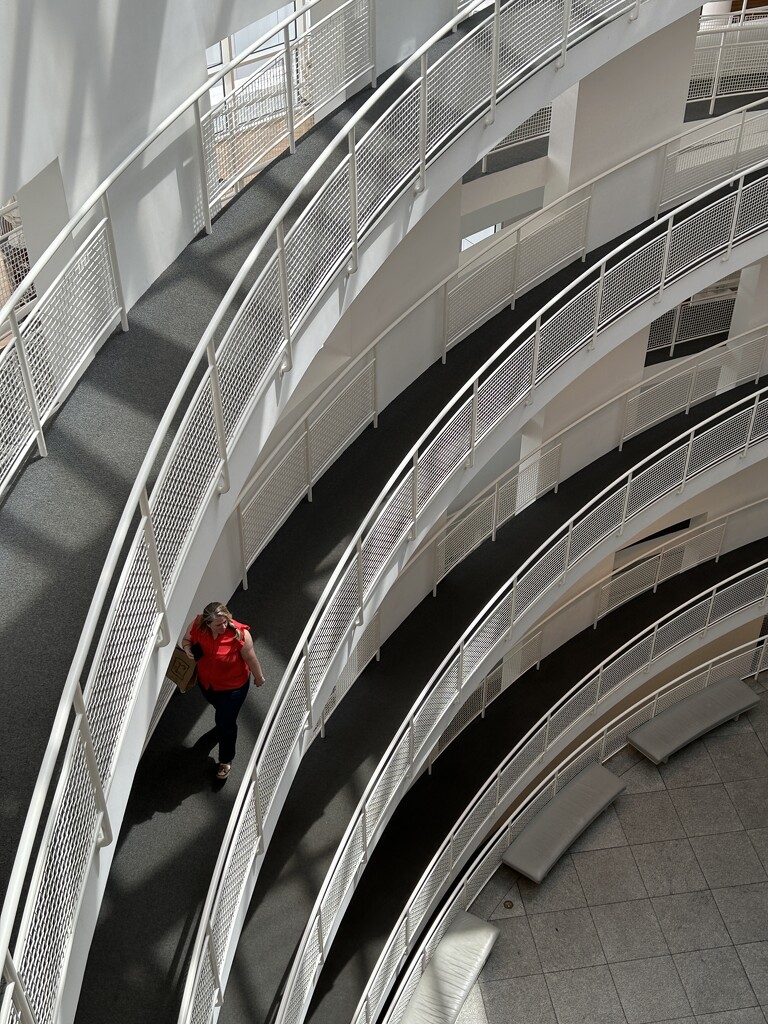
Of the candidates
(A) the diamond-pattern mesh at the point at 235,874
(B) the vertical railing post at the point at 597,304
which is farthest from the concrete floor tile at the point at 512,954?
(B) the vertical railing post at the point at 597,304

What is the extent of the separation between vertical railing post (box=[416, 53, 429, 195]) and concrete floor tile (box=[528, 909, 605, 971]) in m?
9.35

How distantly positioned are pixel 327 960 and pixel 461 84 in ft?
29.3

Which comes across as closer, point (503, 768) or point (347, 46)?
point (347, 46)

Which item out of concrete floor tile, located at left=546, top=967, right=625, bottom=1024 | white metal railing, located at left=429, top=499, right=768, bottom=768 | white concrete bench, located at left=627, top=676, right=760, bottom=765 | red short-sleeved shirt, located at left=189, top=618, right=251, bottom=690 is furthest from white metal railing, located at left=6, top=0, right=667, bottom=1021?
white concrete bench, located at left=627, top=676, right=760, bottom=765

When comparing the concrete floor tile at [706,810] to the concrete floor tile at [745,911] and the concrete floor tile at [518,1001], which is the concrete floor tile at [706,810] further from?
the concrete floor tile at [518,1001]

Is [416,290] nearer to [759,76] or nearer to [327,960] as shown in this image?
[759,76]

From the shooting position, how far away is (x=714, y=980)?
13.1 meters

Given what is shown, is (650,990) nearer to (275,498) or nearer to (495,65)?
(275,498)

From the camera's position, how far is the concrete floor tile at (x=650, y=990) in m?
12.8

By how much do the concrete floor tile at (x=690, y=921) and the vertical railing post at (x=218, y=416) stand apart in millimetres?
9713

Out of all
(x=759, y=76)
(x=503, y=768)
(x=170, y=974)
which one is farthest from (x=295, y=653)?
(x=759, y=76)

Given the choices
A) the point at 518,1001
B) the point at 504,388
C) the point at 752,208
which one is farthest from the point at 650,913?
the point at 752,208

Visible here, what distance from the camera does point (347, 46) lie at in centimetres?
897

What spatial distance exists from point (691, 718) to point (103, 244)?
1171 cm
